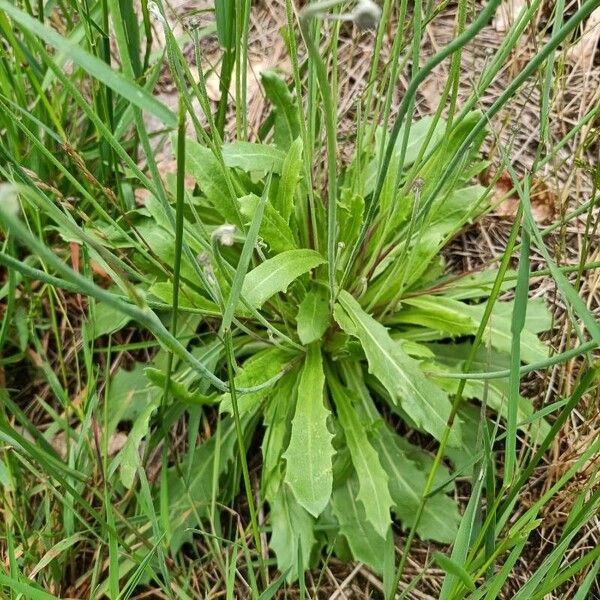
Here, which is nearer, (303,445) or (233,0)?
(233,0)

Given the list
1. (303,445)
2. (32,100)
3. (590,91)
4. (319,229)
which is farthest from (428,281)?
(32,100)

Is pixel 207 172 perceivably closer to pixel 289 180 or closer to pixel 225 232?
pixel 289 180

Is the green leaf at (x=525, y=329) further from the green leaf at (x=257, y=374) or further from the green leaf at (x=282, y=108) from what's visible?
the green leaf at (x=282, y=108)

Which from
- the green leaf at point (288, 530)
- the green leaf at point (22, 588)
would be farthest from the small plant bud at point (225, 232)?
the green leaf at point (288, 530)

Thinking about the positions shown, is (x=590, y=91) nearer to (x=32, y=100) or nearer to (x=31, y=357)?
(x=32, y=100)

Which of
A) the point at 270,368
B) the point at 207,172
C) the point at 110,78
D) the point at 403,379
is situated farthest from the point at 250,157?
the point at 110,78

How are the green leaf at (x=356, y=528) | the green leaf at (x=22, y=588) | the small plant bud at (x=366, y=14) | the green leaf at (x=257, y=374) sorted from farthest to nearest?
the green leaf at (x=356, y=528), the green leaf at (x=257, y=374), the green leaf at (x=22, y=588), the small plant bud at (x=366, y=14)
